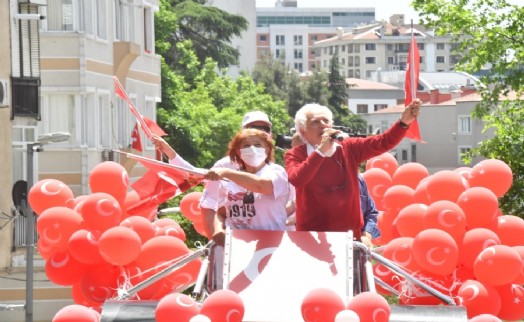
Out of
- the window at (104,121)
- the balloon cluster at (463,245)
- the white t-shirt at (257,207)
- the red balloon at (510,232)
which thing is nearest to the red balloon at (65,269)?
the white t-shirt at (257,207)

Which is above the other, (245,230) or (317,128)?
(317,128)

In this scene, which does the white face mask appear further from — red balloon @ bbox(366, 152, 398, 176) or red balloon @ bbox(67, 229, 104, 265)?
red balloon @ bbox(366, 152, 398, 176)

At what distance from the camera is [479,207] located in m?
13.1

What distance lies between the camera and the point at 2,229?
3472 centimetres

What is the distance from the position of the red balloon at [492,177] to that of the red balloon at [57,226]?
3450mm

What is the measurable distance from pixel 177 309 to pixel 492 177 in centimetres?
427

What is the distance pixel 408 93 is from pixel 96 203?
283 centimetres

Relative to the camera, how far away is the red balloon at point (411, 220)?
1306 centimetres

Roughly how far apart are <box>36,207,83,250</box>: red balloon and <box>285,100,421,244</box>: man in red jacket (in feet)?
7.64

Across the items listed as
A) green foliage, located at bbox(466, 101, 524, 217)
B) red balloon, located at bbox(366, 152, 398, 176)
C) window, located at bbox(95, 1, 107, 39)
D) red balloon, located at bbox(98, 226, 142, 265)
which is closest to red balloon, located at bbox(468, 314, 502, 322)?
red balloon, located at bbox(98, 226, 142, 265)

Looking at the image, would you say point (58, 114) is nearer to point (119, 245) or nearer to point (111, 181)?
point (111, 181)

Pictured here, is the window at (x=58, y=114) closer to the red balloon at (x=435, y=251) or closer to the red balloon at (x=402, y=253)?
the red balloon at (x=402, y=253)

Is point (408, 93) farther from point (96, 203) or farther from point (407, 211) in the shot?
point (96, 203)

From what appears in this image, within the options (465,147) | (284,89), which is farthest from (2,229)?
(465,147)
